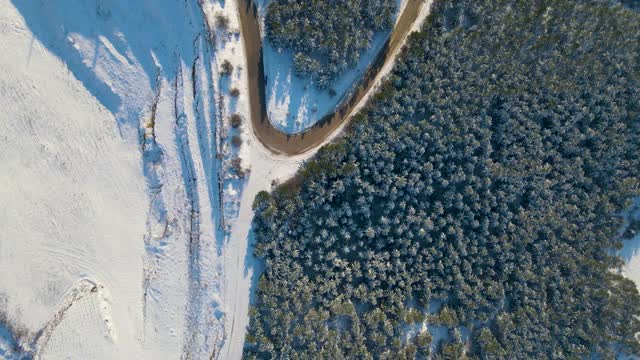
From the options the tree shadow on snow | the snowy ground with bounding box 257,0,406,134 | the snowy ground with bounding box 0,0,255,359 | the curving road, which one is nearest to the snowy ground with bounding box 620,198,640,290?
the curving road

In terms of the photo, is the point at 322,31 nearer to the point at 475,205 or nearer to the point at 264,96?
the point at 264,96

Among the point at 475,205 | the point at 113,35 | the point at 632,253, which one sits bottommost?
the point at 632,253

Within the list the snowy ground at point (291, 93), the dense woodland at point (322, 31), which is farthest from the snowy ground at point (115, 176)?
the dense woodland at point (322, 31)

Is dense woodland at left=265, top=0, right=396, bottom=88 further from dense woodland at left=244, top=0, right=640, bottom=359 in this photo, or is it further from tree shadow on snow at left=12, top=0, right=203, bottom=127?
tree shadow on snow at left=12, top=0, right=203, bottom=127

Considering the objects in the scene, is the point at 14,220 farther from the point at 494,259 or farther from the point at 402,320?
the point at 494,259

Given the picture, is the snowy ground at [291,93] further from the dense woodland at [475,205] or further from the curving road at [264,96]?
the dense woodland at [475,205]

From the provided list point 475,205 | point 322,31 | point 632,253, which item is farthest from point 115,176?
point 632,253
